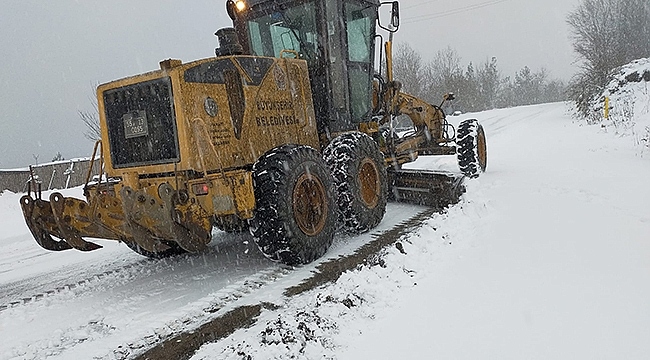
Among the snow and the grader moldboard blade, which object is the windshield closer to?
the snow

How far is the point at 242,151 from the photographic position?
5051 mm

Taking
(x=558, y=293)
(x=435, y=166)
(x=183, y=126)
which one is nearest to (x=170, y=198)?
(x=183, y=126)

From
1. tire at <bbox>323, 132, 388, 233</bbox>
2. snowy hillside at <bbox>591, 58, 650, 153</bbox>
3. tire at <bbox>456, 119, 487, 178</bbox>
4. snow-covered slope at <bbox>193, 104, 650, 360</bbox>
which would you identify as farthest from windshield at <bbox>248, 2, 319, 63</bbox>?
snowy hillside at <bbox>591, 58, 650, 153</bbox>

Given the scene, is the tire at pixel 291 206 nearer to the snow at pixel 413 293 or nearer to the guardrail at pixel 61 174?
the snow at pixel 413 293

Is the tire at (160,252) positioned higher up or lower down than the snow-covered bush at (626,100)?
lower down

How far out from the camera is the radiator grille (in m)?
4.66

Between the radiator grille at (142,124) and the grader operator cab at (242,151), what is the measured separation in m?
0.01

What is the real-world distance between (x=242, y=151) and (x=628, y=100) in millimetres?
19398

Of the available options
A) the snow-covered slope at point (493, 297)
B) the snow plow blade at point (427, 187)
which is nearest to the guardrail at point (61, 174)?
the snow plow blade at point (427, 187)

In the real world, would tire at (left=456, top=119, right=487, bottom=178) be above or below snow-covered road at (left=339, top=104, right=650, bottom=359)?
above

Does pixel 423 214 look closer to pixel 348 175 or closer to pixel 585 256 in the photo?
pixel 348 175

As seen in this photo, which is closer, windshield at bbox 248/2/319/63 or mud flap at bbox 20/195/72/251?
mud flap at bbox 20/195/72/251

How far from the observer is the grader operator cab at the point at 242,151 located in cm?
434

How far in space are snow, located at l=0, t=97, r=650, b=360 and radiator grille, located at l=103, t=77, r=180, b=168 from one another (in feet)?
3.98
